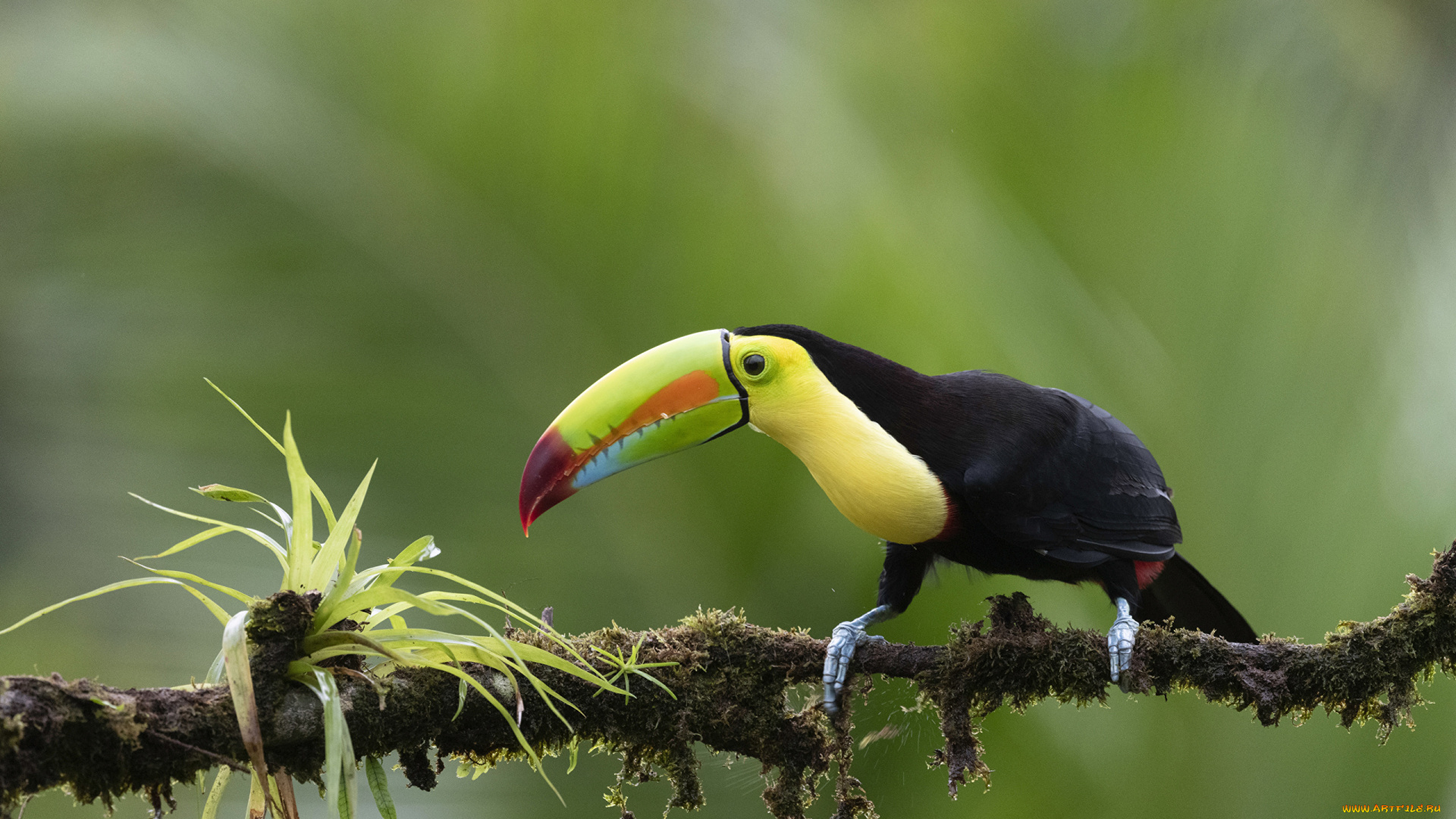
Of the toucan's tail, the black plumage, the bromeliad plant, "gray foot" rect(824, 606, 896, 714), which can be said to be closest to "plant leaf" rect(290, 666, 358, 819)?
the bromeliad plant

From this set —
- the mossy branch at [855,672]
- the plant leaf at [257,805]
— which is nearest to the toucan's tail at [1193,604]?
the mossy branch at [855,672]

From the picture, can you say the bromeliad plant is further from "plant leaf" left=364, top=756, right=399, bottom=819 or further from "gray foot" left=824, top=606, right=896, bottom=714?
"gray foot" left=824, top=606, right=896, bottom=714

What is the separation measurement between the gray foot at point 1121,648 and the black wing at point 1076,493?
0.15 metres

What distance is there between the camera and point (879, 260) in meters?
2.12

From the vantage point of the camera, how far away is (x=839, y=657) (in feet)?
4.68

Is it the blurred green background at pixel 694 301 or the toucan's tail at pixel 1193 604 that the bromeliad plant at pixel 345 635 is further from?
the toucan's tail at pixel 1193 604

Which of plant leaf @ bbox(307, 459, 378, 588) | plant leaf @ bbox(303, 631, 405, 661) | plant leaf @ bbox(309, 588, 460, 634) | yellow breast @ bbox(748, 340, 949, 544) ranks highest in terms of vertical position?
yellow breast @ bbox(748, 340, 949, 544)

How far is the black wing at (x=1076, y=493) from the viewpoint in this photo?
1.48 meters

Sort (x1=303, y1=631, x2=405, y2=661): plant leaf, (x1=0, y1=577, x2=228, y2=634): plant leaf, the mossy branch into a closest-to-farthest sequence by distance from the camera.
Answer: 1. (x1=0, y1=577, x2=228, y2=634): plant leaf
2. (x1=303, y1=631, x2=405, y2=661): plant leaf
3. the mossy branch

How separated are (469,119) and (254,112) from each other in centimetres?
42

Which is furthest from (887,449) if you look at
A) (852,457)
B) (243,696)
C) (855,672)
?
(243,696)

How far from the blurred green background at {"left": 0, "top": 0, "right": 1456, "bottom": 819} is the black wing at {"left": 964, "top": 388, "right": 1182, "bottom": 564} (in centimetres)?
47

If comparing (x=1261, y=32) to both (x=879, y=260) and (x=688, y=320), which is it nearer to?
(x=879, y=260)

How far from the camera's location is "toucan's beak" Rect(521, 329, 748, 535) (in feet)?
4.78
